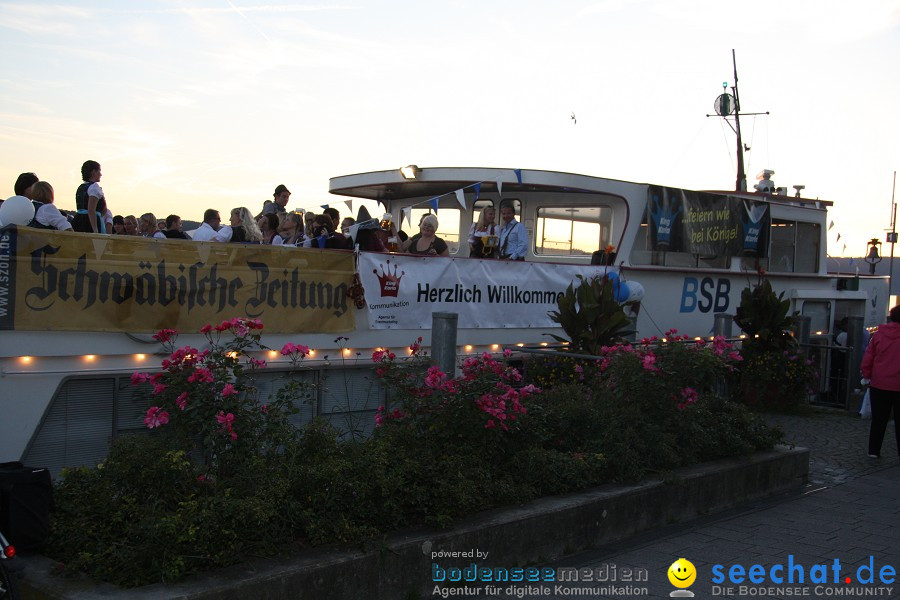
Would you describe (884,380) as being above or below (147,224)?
below

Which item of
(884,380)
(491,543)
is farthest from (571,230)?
(491,543)

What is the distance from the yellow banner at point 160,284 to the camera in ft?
21.0

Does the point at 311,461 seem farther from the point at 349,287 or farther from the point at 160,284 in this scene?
the point at 349,287

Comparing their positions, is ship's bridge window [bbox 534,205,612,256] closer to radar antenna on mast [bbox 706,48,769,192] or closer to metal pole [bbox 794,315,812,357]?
metal pole [bbox 794,315,812,357]

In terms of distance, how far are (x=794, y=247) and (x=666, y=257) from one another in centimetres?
417

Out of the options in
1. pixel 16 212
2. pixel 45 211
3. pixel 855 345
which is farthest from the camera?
pixel 855 345

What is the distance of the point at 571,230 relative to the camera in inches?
517

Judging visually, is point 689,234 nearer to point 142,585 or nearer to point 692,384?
point 692,384

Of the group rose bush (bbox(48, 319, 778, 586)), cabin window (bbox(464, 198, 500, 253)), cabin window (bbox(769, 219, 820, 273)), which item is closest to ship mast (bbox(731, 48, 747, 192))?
cabin window (bbox(769, 219, 820, 273))

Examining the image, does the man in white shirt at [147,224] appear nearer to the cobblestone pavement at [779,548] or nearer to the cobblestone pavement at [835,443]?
the cobblestone pavement at [779,548]

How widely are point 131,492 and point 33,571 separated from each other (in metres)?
0.68

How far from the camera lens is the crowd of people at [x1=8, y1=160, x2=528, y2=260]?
315 inches

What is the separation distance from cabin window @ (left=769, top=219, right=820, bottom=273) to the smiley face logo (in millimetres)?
11050

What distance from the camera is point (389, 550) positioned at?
5.09 m
